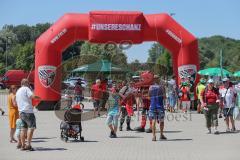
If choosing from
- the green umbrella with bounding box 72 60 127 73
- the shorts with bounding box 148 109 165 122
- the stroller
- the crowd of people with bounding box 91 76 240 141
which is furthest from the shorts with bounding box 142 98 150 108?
the green umbrella with bounding box 72 60 127 73

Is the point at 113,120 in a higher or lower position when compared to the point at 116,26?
lower

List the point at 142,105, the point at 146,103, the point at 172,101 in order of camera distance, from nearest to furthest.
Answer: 1. the point at 146,103
2. the point at 142,105
3. the point at 172,101

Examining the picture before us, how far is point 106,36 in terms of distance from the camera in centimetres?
2269

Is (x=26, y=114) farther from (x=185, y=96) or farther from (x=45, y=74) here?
(x=45, y=74)

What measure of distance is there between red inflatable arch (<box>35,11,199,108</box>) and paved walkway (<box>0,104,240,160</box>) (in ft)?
22.8

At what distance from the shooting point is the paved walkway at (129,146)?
10.1 m

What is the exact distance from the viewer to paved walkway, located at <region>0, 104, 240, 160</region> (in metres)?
10.1

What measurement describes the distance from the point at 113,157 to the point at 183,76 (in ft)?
43.9

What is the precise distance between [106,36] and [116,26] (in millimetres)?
652

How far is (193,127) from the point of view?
53.0ft

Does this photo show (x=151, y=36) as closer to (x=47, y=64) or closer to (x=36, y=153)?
(x=47, y=64)

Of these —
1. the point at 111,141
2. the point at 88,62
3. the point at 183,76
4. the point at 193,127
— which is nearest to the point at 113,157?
the point at 111,141

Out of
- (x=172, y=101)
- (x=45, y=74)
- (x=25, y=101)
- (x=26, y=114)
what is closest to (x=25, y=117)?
(x=26, y=114)

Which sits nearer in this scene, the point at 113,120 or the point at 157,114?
the point at 157,114
